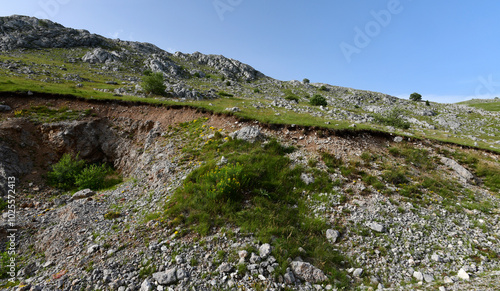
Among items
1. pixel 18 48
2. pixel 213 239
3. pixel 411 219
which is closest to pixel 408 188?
pixel 411 219

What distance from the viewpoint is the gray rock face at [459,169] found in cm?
1586

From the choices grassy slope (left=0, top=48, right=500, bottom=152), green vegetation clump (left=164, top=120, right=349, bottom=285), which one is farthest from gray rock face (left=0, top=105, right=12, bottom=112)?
green vegetation clump (left=164, top=120, right=349, bottom=285)

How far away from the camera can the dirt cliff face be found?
325 inches

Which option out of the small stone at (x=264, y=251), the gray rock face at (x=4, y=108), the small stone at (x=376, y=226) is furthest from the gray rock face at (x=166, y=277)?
the gray rock face at (x=4, y=108)

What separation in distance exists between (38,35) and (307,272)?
136m

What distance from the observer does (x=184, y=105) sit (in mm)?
24641

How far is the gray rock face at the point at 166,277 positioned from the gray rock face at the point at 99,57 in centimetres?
10116

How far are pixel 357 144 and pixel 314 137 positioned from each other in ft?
12.9

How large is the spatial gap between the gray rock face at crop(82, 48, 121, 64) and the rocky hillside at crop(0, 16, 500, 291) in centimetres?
7148

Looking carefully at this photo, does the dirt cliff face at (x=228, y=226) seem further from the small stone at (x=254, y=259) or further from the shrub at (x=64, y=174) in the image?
the shrub at (x=64, y=174)

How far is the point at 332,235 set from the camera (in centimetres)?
1041

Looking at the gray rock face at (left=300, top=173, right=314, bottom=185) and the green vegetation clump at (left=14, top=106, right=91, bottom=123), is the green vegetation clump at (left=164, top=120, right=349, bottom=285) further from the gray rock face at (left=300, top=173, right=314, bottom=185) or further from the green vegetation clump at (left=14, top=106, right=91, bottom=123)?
the green vegetation clump at (left=14, top=106, right=91, bottom=123)

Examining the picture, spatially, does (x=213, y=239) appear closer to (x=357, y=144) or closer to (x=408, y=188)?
(x=408, y=188)

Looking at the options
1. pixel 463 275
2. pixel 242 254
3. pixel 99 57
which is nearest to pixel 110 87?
pixel 242 254
